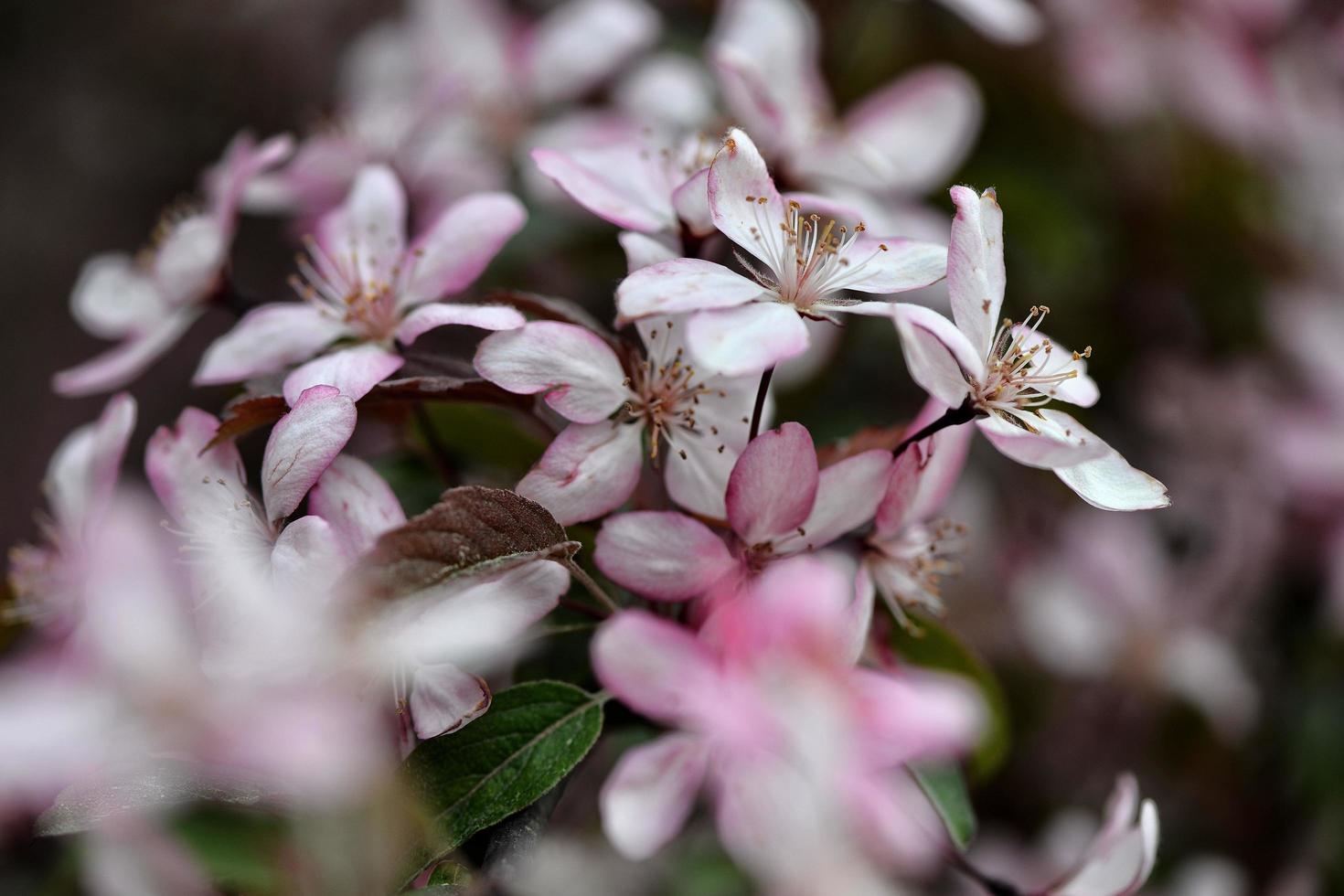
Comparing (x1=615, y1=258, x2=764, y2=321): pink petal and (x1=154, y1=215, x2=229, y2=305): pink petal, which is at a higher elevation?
(x1=615, y1=258, x2=764, y2=321): pink petal

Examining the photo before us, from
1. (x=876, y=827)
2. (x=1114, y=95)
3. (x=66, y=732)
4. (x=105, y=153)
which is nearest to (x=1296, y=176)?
(x=1114, y=95)

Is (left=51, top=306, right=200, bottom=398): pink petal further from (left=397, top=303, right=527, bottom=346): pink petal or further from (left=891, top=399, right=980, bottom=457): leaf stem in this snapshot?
(left=891, top=399, right=980, bottom=457): leaf stem

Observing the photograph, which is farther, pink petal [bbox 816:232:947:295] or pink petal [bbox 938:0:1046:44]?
pink petal [bbox 938:0:1046:44]

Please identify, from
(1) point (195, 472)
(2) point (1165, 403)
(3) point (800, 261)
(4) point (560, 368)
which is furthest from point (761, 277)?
(2) point (1165, 403)

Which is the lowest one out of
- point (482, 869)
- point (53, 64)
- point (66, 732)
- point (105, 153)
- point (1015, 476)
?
point (1015, 476)

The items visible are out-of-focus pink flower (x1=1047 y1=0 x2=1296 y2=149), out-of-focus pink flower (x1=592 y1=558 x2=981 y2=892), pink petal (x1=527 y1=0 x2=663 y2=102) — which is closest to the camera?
out-of-focus pink flower (x1=592 y1=558 x2=981 y2=892)

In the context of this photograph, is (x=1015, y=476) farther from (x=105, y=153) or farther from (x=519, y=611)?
(x=105, y=153)

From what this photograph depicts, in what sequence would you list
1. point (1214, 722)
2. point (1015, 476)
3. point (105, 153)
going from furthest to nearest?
point (105, 153), point (1015, 476), point (1214, 722)

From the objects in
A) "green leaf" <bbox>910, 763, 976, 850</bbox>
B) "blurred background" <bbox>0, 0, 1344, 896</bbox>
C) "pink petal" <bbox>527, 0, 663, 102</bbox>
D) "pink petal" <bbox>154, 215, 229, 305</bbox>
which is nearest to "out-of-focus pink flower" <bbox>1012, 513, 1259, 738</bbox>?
"blurred background" <bbox>0, 0, 1344, 896</bbox>
